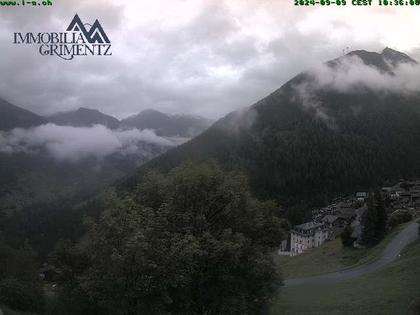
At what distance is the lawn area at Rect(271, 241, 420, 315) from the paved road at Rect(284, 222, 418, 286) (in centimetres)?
406

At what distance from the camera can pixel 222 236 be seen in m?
25.9

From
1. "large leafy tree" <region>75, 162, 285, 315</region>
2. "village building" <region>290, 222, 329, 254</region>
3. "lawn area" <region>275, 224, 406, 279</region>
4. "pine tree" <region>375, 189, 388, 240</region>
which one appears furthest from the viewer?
"village building" <region>290, 222, 329, 254</region>

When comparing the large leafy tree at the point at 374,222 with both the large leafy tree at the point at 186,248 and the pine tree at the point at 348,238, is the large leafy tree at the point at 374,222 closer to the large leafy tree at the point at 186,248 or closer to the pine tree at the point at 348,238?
the pine tree at the point at 348,238

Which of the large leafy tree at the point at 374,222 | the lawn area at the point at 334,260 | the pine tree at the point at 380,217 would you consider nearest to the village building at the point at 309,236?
the lawn area at the point at 334,260

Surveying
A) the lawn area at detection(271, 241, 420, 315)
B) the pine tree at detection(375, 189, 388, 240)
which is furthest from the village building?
the lawn area at detection(271, 241, 420, 315)

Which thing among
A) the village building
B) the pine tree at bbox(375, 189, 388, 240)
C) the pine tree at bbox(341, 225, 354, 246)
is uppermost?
the pine tree at bbox(375, 189, 388, 240)

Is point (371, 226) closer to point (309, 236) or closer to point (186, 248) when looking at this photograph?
point (309, 236)

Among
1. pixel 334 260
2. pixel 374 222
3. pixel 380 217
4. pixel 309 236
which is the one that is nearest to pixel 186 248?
pixel 334 260

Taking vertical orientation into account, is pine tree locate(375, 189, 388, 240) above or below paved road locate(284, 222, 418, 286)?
above

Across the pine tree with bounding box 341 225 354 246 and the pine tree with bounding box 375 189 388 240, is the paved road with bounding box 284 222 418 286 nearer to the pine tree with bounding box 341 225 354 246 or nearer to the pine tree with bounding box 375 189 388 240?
the pine tree with bounding box 375 189 388 240

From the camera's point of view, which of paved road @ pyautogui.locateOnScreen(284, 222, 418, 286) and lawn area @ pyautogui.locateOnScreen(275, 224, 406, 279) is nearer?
paved road @ pyautogui.locateOnScreen(284, 222, 418, 286)

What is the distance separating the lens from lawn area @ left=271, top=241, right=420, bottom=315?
1350 inches

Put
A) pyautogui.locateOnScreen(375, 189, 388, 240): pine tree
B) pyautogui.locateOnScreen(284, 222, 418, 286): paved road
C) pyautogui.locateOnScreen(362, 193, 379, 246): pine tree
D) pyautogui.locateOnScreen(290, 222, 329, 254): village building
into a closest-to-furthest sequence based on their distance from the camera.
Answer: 1. pyautogui.locateOnScreen(284, 222, 418, 286): paved road
2. pyautogui.locateOnScreen(362, 193, 379, 246): pine tree
3. pyautogui.locateOnScreen(375, 189, 388, 240): pine tree
4. pyautogui.locateOnScreen(290, 222, 329, 254): village building

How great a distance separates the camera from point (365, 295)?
39812 mm
